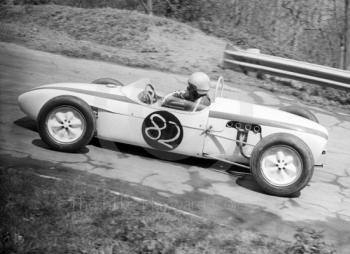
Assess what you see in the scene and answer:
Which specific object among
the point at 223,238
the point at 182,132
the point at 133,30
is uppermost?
the point at 133,30

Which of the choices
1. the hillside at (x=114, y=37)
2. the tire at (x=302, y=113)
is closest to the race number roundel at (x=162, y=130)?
the tire at (x=302, y=113)

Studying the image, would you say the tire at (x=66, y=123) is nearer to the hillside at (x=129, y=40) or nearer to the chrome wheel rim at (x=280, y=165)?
the chrome wheel rim at (x=280, y=165)

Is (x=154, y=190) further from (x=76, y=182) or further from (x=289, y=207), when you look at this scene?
(x=289, y=207)

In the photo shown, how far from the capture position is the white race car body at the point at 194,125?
7.65 m

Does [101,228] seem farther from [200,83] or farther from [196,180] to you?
[200,83]

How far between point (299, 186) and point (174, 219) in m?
1.83

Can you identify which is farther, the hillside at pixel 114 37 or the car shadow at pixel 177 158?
the hillside at pixel 114 37

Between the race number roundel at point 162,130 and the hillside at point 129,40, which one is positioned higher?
the hillside at point 129,40

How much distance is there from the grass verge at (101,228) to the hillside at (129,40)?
6493 mm

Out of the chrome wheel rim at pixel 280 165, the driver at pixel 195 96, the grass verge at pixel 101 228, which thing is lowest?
the grass verge at pixel 101 228

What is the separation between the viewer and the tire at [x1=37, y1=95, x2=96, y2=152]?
766 centimetres

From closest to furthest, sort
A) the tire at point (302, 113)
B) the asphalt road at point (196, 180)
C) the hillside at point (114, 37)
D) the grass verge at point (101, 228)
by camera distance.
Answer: the grass verge at point (101, 228)
the asphalt road at point (196, 180)
the tire at point (302, 113)
the hillside at point (114, 37)

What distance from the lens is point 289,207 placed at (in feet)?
23.4

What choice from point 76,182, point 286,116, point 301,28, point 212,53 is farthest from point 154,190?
point 301,28
